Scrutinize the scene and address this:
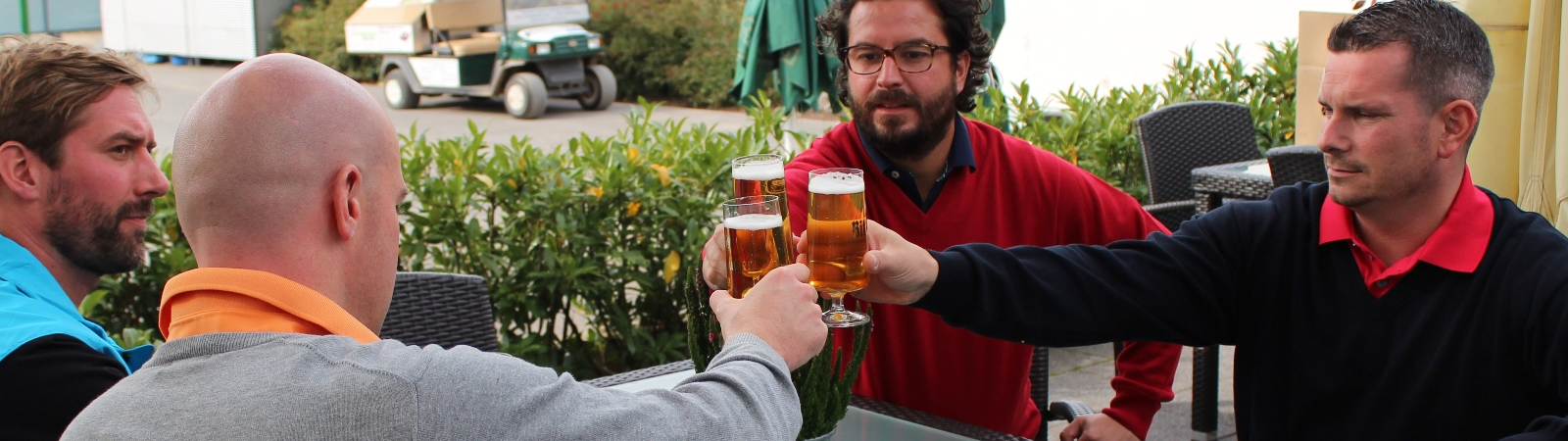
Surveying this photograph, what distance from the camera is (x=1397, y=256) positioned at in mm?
2139

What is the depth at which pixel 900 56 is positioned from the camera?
116 inches

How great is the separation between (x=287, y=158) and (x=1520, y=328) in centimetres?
179

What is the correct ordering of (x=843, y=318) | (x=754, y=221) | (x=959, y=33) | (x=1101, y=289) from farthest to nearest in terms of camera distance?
1. (x=959, y=33)
2. (x=1101, y=289)
3. (x=843, y=318)
4. (x=754, y=221)

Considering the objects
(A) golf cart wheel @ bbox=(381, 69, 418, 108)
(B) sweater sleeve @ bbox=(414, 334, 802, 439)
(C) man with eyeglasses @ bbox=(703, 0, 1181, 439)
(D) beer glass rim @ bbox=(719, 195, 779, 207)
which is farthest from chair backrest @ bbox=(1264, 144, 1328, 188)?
(A) golf cart wheel @ bbox=(381, 69, 418, 108)

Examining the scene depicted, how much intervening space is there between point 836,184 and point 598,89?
15778mm

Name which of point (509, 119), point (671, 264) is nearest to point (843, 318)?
point (671, 264)

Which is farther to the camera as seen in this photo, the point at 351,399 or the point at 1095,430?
the point at 1095,430

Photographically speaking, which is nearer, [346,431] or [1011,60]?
[346,431]

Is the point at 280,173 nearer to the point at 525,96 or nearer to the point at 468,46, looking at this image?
the point at 525,96

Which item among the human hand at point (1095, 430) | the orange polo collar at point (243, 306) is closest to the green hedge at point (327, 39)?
the human hand at point (1095, 430)

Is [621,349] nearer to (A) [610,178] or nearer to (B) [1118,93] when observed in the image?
(A) [610,178]

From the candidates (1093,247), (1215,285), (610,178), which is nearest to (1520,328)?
(1215,285)

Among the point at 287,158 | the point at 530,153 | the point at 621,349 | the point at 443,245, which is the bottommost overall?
the point at 621,349

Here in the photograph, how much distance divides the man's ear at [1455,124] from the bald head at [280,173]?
1.69 meters
